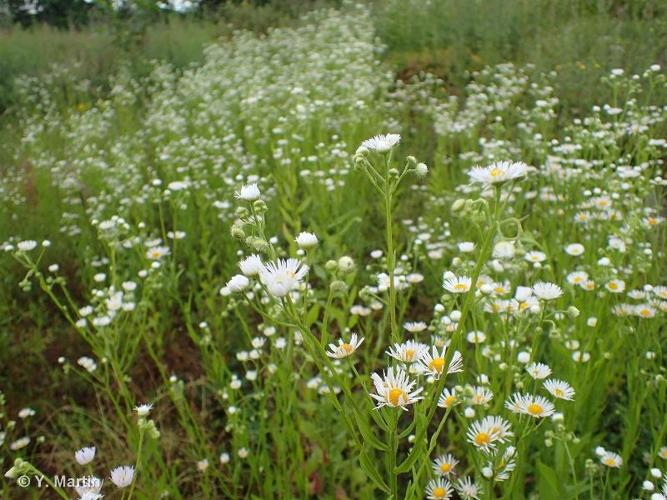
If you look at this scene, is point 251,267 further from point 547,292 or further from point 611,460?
point 611,460

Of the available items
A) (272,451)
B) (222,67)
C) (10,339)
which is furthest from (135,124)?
(272,451)

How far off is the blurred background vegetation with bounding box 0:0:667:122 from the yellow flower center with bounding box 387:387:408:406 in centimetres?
387

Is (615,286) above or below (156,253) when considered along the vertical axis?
above

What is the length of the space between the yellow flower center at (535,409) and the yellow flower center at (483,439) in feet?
0.43

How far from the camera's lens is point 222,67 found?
6184mm

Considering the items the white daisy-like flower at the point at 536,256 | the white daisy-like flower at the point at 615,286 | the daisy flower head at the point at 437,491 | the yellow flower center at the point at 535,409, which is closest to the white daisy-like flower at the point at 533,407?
the yellow flower center at the point at 535,409

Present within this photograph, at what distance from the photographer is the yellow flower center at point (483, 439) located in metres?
1.22

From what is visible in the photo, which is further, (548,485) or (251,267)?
(548,485)

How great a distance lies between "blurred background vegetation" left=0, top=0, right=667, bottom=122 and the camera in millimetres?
4992

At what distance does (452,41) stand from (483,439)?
572 cm

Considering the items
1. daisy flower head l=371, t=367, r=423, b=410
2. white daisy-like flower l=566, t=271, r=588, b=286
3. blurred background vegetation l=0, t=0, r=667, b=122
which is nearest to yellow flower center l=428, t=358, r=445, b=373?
daisy flower head l=371, t=367, r=423, b=410

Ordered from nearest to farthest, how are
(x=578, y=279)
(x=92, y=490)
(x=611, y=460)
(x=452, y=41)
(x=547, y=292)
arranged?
(x=92, y=490) < (x=547, y=292) < (x=611, y=460) < (x=578, y=279) < (x=452, y=41)

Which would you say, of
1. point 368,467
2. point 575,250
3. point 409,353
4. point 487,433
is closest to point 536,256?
point 575,250

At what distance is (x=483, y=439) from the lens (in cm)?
123
